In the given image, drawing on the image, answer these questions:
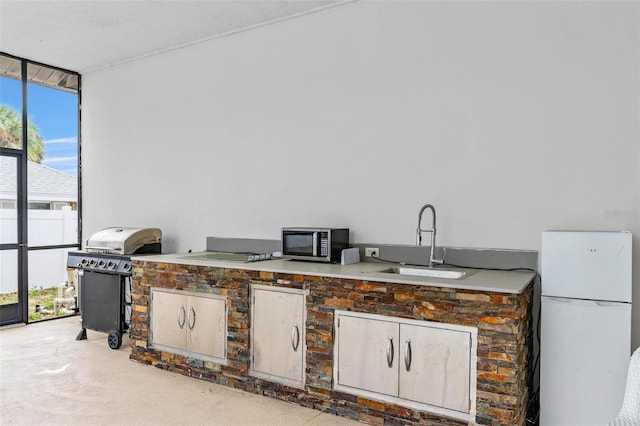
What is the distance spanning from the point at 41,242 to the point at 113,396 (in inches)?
115

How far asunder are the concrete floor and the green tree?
2.14 metres

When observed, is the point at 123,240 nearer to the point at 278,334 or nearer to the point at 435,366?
the point at 278,334

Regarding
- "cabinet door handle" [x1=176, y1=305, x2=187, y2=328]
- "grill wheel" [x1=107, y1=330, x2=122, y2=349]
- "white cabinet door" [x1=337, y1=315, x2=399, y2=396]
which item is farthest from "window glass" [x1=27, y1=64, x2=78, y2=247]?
"white cabinet door" [x1=337, y1=315, x2=399, y2=396]

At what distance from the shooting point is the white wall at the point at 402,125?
289 cm

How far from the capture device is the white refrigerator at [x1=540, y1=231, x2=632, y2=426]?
8.19 feet

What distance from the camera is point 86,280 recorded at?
15.0 feet

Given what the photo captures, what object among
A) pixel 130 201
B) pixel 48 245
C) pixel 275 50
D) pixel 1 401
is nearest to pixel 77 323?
pixel 48 245

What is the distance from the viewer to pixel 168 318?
12.3 ft

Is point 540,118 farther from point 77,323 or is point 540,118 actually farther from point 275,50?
point 77,323

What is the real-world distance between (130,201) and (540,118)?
4.18m

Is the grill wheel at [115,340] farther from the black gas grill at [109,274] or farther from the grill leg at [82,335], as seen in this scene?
the grill leg at [82,335]

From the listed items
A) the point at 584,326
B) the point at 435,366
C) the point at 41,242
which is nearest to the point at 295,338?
the point at 435,366

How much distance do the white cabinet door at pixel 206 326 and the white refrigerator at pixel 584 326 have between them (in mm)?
2161

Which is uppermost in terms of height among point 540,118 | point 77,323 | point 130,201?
point 540,118
